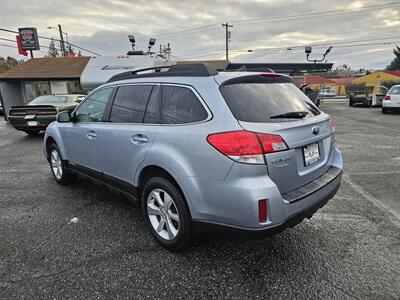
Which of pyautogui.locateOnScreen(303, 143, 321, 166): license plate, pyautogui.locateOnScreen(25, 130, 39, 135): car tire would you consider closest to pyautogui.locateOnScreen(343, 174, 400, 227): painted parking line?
pyautogui.locateOnScreen(303, 143, 321, 166): license plate

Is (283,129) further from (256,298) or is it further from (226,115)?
(256,298)

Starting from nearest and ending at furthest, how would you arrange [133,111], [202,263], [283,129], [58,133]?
[283,129]
[202,263]
[133,111]
[58,133]

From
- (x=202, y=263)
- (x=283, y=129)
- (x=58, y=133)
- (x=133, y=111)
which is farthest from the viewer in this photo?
(x=58, y=133)

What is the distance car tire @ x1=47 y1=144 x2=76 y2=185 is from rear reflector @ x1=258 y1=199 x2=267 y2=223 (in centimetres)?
363

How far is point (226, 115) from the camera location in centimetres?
241

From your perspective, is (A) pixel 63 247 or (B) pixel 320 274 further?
(A) pixel 63 247

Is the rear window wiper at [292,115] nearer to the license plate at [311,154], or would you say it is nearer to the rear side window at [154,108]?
the license plate at [311,154]

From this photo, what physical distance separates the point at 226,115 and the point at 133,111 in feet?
4.29

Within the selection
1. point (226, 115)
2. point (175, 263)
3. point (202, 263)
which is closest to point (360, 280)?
point (202, 263)

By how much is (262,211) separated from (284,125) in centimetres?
77

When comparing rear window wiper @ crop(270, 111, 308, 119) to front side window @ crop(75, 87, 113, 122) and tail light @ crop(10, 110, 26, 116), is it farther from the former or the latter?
tail light @ crop(10, 110, 26, 116)

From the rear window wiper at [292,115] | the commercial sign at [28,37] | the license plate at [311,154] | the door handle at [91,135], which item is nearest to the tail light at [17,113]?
the door handle at [91,135]

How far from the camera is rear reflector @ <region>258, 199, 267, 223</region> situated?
88.4 inches

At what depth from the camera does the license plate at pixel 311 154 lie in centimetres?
264
